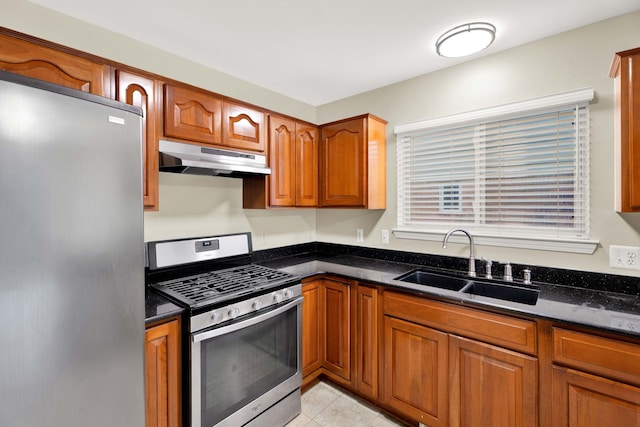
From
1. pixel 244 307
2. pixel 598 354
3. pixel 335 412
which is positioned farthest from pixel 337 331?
pixel 598 354

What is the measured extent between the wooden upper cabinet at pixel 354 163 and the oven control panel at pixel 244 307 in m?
0.93

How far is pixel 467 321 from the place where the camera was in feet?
5.31

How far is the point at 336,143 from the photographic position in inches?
102

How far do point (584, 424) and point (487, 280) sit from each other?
2.73 feet

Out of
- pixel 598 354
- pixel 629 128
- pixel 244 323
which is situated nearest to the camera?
pixel 598 354

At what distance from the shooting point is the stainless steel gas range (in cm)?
151

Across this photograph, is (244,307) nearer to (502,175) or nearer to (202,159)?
(202,159)

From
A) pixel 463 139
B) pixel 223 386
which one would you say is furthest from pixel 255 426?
pixel 463 139

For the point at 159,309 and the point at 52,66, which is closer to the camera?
the point at 52,66

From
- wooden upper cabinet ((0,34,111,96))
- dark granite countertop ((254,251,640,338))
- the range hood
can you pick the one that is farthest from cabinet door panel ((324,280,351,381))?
wooden upper cabinet ((0,34,111,96))

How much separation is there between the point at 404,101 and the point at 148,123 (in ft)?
6.39

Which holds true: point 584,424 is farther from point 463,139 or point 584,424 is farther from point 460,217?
point 463,139

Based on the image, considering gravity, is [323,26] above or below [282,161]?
above

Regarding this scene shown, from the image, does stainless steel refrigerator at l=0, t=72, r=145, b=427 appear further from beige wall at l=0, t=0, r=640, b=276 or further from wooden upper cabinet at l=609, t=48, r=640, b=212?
wooden upper cabinet at l=609, t=48, r=640, b=212
